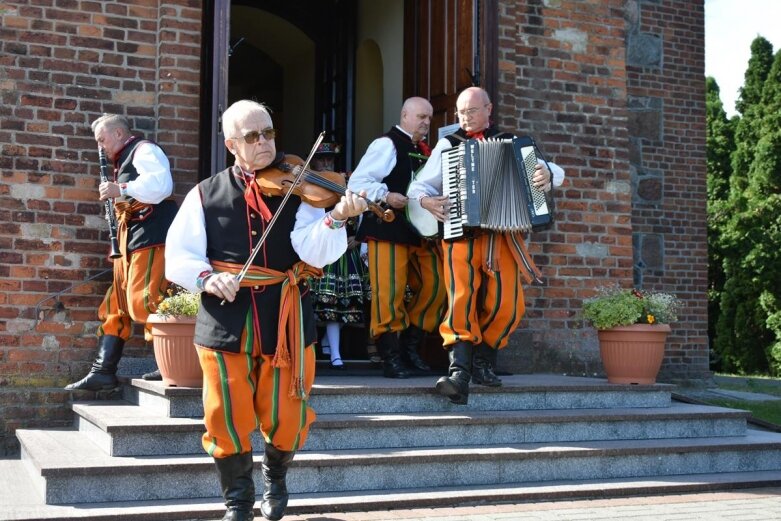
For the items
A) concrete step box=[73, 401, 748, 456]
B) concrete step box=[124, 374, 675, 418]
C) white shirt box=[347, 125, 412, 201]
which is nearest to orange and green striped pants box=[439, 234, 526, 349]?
concrete step box=[124, 374, 675, 418]

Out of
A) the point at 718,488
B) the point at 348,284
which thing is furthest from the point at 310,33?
the point at 718,488

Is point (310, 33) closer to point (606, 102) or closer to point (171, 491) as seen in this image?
point (606, 102)

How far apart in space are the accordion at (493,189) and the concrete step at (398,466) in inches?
49.6

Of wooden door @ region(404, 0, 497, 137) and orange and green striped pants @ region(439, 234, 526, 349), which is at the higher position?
wooden door @ region(404, 0, 497, 137)

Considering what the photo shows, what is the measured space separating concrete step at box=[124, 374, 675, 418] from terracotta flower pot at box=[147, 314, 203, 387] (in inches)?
3.8

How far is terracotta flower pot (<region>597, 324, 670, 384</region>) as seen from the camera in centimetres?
650

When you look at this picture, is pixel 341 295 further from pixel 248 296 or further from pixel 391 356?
pixel 248 296

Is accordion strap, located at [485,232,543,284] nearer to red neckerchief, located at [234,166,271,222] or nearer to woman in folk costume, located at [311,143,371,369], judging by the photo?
woman in folk costume, located at [311,143,371,369]

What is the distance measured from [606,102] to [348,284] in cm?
258

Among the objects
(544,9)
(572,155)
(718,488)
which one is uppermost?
(544,9)

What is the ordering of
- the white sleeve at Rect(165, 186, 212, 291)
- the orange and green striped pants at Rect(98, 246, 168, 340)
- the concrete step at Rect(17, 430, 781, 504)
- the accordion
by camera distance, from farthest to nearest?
the orange and green striped pants at Rect(98, 246, 168, 340) → the accordion → the concrete step at Rect(17, 430, 781, 504) → the white sleeve at Rect(165, 186, 212, 291)

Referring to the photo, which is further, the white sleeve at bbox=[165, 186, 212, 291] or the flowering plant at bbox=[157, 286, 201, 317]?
the flowering plant at bbox=[157, 286, 201, 317]

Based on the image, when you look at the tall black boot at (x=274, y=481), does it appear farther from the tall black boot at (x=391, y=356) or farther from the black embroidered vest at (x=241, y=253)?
the tall black boot at (x=391, y=356)

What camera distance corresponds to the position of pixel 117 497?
4.51 metres
